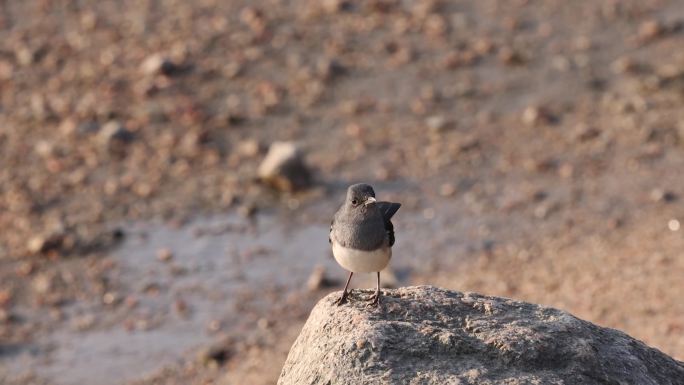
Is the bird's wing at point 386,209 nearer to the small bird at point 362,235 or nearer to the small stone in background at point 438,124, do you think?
the small bird at point 362,235

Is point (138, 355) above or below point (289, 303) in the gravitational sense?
below

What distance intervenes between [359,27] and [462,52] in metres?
1.61

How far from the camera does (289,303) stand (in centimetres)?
1115

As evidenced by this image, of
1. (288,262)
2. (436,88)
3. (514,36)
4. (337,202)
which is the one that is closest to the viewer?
(288,262)

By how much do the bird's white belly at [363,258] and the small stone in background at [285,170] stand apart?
21.8 ft

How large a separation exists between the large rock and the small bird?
0.19m

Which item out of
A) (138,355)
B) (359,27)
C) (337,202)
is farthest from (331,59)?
(138,355)

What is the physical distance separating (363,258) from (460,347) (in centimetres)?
77

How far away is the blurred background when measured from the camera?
35.8ft

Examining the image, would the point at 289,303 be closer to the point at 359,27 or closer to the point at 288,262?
the point at 288,262

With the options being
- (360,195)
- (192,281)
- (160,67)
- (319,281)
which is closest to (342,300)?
(360,195)

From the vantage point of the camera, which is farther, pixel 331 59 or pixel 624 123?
pixel 331 59

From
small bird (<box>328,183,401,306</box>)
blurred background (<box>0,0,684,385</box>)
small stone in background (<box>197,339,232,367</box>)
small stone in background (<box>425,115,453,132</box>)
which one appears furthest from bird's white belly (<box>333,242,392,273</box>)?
small stone in background (<box>425,115,453,132</box>)

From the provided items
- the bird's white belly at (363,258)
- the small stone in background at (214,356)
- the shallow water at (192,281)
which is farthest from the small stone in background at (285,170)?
the bird's white belly at (363,258)
